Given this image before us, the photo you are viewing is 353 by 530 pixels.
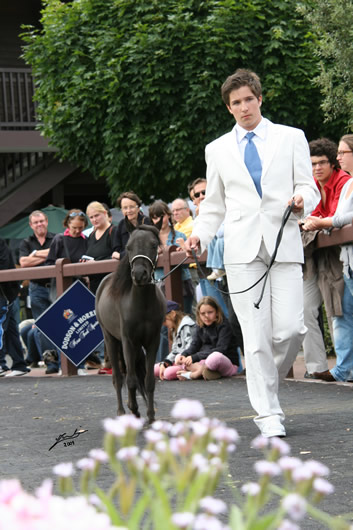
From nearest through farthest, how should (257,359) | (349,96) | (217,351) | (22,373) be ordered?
(257,359)
(217,351)
(22,373)
(349,96)

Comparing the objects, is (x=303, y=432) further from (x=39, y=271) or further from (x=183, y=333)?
(x=39, y=271)

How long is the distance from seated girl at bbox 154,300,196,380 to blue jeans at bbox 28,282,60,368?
3124mm

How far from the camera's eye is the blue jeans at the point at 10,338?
1412 centimetres

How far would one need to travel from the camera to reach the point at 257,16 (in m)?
20.9

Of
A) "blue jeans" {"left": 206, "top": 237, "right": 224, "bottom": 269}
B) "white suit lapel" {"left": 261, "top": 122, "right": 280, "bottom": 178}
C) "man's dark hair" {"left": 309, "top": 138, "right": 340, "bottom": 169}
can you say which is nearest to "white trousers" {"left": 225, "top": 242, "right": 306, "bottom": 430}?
"white suit lapel" {"left": 261, "top": 122, "right": 280, "bottom": 178}

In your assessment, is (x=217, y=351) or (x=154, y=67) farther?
(x=154, y=67)

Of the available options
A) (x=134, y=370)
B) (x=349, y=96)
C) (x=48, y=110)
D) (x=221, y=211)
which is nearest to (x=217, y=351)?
(x=134, y=370)

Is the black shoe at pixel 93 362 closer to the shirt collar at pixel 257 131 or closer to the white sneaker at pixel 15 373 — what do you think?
the white sneaker at pixel 15 373

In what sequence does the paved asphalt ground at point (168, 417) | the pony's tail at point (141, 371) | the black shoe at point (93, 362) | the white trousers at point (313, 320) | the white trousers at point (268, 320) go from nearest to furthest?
the paved asphalt ground at point (168, 417)
the white trousers at point (268, 320)
the pony's tail at point (141, 371)
the white trousers at point (313, 320)
the black shoe at point (93, 362)

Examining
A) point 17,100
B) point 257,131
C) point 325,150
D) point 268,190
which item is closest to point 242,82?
point 257,131

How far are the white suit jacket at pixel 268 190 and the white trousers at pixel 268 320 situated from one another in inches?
3.6

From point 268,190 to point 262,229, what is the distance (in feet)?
0.83

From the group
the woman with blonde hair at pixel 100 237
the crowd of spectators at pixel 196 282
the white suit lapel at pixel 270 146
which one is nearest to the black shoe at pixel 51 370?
the crowd of spectators at pixel 196 282

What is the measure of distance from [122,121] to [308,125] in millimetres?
3910
